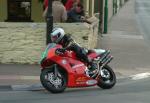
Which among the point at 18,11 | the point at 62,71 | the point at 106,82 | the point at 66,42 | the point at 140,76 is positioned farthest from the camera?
the point at 18,11

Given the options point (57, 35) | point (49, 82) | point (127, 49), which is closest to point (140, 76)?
point (57, 35)

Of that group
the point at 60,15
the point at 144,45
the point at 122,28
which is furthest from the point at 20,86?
the point at 122,28

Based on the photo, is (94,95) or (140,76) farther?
(140,76)

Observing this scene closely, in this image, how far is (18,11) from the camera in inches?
900

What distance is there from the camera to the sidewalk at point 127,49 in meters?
15.7

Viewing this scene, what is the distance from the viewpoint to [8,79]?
524 inches

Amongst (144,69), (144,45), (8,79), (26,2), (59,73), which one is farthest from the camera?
(26,2)

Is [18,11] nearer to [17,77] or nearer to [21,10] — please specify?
[21,10]

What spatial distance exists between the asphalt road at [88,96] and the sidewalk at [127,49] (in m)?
2.03

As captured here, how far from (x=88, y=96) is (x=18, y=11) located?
39.3 ft

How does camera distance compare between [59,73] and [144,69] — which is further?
[144,69]

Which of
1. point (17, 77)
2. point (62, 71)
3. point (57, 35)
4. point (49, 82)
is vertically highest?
point (57, 35)

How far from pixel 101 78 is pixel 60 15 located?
4266mm

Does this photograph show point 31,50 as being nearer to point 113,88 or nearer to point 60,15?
point 60,15
